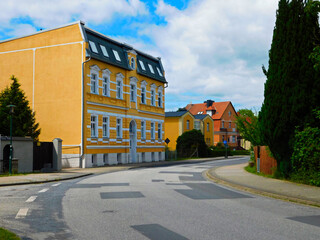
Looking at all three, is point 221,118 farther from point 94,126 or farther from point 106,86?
point 94,126

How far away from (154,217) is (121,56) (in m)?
30.5

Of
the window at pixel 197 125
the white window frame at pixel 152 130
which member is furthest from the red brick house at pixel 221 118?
the white window frame at pixel 152 130

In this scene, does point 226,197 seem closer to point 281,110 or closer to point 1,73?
point 281,110

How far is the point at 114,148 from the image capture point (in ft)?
117

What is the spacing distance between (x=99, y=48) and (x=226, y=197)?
24416mm

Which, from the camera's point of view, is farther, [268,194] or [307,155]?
[307,155]

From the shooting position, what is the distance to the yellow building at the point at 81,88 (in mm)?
31531

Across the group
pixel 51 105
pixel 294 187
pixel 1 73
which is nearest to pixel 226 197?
pixel 294 187

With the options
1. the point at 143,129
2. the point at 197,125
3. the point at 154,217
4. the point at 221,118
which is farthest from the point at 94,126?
the point at 221,118

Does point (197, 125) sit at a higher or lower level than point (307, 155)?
higher

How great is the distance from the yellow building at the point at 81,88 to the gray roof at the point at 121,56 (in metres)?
0.10

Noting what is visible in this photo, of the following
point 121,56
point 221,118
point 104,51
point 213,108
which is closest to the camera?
point 104,51

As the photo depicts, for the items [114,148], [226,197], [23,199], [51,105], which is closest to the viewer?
[23,199]

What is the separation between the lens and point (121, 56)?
37.5 m
